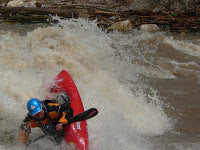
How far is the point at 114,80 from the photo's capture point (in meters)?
4.98

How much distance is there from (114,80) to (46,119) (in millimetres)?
2420

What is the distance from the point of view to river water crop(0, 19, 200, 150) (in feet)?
11.4

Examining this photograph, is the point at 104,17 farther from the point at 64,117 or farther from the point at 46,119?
the point at 46,119

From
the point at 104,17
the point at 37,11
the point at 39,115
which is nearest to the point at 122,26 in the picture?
the point at 104,17

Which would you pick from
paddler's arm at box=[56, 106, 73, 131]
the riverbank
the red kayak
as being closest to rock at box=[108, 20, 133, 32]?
the riverbank

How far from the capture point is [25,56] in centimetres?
535

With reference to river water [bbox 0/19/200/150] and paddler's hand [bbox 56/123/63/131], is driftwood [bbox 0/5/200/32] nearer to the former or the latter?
river water [bbox 0/19/200/150]

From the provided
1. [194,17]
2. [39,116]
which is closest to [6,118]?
[39,116]

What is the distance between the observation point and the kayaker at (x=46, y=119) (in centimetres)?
267

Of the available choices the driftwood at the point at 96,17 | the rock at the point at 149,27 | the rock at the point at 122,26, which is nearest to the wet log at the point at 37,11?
the driftwood at the point at 96,17

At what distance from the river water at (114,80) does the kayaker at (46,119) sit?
0.22 metres

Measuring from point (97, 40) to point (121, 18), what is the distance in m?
1.96

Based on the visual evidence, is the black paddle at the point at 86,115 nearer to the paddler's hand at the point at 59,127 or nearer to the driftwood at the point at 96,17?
the paddler's hand at the point at 59,127

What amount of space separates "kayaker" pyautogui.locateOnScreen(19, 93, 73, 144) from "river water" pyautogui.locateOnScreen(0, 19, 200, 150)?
0.71 ft
